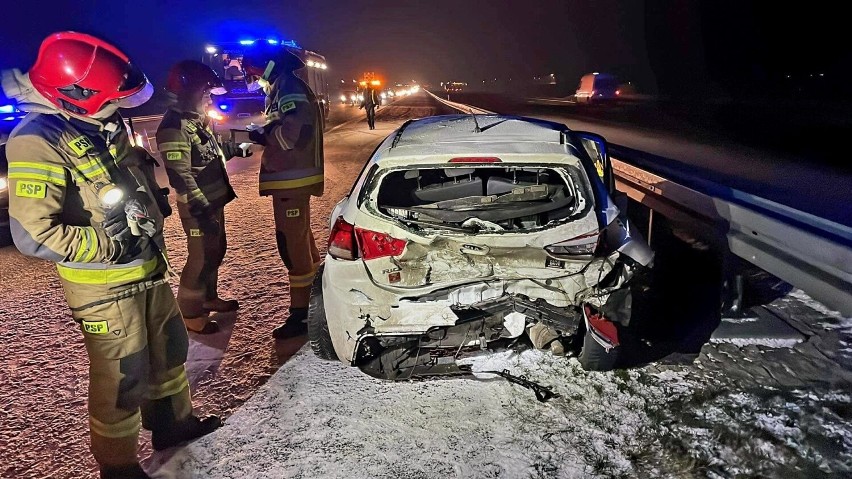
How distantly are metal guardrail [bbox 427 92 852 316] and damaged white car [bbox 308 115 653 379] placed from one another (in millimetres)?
758

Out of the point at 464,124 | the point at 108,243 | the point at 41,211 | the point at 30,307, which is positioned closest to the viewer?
the point at 41,211

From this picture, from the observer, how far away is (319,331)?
3598 millimetres

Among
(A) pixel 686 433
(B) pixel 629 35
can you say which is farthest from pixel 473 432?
(B) pixel 629 35

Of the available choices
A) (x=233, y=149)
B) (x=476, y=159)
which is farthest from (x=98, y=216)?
Result: (x=233, y=149)

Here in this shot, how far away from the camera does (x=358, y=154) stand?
553 inches

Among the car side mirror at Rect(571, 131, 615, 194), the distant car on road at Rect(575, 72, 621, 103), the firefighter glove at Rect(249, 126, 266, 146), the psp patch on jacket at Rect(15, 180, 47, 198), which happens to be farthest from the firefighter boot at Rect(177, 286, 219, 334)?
the distant car on road at Rect(575, 72, 621, 103)

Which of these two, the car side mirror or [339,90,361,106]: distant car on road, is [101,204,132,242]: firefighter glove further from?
[339,90,361,106]: distant car on road

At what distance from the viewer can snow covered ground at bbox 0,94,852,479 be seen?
8.87 feet

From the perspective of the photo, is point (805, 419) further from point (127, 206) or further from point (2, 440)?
point (2, 440)

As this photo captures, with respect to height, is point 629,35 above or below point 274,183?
above

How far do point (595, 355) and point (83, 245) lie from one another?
2.66 metres

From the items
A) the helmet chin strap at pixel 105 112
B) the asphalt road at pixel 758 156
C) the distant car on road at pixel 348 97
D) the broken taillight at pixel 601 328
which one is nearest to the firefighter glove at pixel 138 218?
the helmet chin strap at pixel 105 112

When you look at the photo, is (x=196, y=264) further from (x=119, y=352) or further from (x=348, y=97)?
(x=348, y=97)

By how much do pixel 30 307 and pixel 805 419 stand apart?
5836 mm
